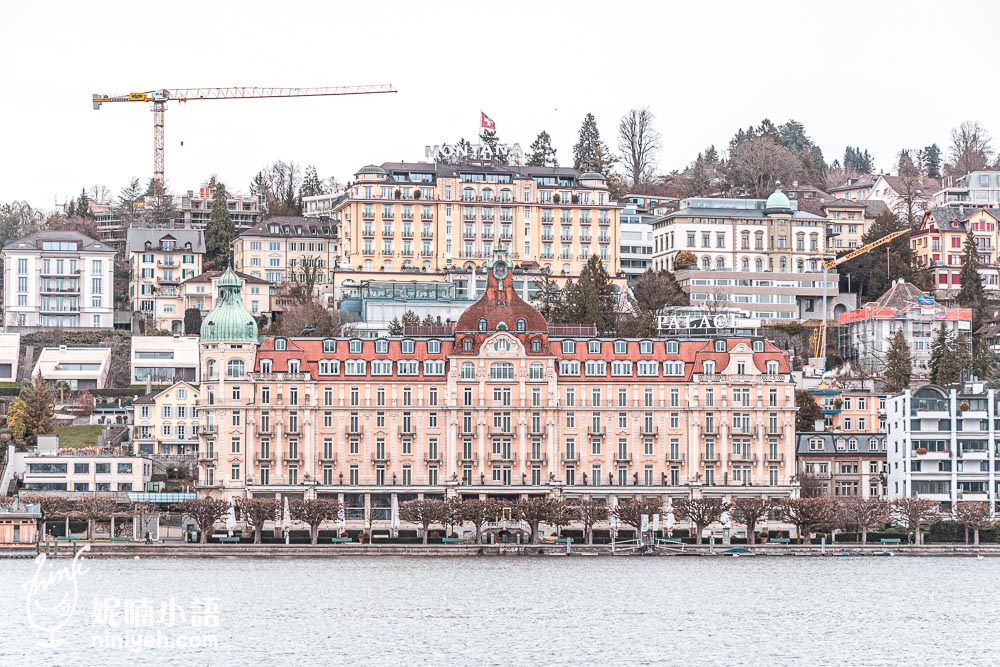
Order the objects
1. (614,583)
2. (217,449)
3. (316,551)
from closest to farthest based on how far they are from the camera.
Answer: (614,583) → (316,551) → (217,449)

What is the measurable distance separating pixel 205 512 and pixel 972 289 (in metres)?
83.9

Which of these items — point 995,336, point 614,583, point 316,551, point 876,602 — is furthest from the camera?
point 995,336

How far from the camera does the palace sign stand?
166 metres

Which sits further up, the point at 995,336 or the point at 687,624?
the point at 995,336

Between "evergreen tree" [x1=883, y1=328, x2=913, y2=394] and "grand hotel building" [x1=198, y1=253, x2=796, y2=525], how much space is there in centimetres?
2306

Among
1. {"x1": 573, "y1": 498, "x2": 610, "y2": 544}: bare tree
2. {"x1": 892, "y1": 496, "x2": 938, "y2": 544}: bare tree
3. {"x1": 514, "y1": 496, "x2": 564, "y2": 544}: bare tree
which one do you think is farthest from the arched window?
{"x1": 892, "y1": 496, "x2": 938, "y2": 544}: bare tree

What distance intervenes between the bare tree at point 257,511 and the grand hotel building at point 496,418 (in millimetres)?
7102

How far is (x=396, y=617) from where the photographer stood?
98.2 m

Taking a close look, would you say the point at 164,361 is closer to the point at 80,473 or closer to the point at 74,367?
the point at 74,367

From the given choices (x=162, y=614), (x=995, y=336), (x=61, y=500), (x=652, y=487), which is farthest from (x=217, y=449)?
(x=995, y=336)

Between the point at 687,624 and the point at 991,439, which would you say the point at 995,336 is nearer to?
the point at 991,439

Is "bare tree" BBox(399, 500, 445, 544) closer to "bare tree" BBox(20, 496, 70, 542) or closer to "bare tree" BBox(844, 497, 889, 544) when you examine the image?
"bare tree" BBox(20, 496, 70, 542)

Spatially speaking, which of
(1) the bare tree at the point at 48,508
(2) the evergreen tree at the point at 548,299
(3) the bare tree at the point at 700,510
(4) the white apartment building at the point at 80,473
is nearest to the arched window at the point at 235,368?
(4) the white apartment building at the point at 80,473

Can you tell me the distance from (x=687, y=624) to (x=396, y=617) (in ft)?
41.1
